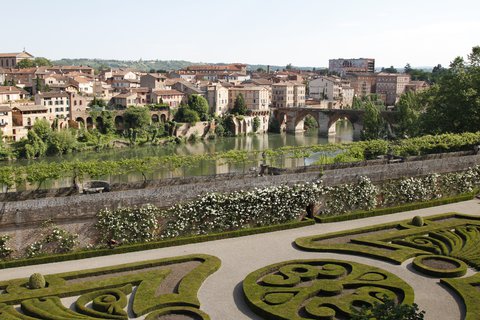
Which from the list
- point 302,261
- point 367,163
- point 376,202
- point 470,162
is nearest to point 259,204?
point 302,261

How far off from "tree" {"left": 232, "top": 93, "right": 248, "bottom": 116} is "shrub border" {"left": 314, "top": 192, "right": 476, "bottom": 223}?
59.1m

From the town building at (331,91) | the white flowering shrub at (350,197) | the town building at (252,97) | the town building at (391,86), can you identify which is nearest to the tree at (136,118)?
the town building at (252,97)

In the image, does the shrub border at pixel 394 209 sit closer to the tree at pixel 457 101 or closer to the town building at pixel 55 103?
the tree at pixel 457 101

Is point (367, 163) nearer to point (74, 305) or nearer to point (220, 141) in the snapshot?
point (74, 305)

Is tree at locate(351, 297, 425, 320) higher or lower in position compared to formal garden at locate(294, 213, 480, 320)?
higher

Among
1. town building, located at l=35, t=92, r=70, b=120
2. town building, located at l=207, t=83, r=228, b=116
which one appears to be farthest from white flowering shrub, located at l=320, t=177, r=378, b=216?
town building, located at l=207, t=83, r=228, b=116

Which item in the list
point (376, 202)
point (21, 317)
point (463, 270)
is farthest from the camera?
point (376, 202)

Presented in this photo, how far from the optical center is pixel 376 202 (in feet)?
96.1

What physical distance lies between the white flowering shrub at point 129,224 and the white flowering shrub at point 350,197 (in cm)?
867

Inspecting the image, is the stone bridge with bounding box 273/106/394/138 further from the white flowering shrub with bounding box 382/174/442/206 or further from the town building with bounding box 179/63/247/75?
the town building with bounding box 179/63/247/75

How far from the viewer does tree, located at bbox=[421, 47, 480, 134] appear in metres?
46.3

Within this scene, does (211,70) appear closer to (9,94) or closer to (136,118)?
(136,118)

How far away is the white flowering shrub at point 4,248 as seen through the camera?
70.5 feet

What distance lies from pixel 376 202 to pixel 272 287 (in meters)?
12.1
